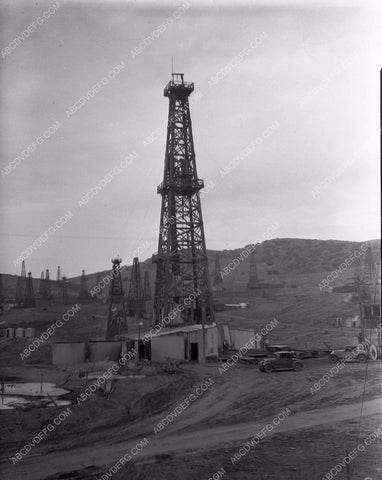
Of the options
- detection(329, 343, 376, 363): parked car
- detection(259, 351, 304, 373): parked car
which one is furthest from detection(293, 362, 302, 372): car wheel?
detection(329, 343, 376, 363): parked car

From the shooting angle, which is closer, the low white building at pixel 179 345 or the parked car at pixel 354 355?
the parked car at pixel 354 355

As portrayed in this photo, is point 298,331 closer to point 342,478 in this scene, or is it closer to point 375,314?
point 375,314

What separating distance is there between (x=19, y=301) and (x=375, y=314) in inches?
2705

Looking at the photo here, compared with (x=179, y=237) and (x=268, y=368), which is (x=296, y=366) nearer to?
(x=268, y=368)

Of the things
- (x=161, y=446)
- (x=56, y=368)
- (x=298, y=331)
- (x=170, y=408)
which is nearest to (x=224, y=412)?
(x=170, y=408)

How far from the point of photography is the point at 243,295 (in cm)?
7750

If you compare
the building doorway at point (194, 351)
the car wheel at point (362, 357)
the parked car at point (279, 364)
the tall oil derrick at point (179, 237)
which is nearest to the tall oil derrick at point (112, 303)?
the tall oil derrick at point (179, 237)

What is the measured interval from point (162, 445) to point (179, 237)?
2288 centimetres

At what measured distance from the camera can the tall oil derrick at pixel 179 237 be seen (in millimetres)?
33188

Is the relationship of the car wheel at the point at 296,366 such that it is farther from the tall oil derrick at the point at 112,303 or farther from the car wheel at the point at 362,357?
the tall oil derrick at the point at 112,303

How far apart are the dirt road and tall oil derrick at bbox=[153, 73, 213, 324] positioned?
1892 cm

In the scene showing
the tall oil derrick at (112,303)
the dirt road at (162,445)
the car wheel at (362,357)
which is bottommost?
the dirt road at (162,445)

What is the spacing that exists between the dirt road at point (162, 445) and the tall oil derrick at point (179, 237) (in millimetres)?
18916

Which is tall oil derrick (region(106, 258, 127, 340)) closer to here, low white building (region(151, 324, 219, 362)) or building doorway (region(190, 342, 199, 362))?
low white building (region(151, 324, 219, 362))
